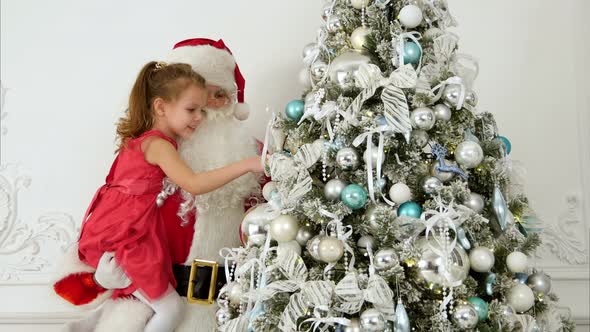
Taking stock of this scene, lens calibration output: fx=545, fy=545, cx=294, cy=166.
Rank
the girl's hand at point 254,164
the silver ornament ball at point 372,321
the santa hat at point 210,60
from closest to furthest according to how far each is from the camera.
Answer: the silver ornament ball at point 372,321, the girl's hand at point 254,164, the santa hat at point 210,60

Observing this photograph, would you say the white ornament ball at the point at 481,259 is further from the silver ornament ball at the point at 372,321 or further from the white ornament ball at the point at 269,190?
the white ornament ball at the point at 269,190

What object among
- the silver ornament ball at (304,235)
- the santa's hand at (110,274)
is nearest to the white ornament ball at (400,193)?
the silver ornament ball at (304,235)

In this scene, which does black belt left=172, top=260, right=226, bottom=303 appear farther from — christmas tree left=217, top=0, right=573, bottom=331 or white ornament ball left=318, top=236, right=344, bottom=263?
white ornament ball left=318, top=236, right=344, bottom=263

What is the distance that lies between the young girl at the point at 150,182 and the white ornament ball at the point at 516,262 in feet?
2.28

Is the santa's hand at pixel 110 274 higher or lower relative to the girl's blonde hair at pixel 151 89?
lower

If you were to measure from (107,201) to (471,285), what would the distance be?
3.51ft

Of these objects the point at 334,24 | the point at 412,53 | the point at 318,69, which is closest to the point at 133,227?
the point at 318,69

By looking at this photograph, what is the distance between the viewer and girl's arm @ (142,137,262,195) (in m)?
1.56

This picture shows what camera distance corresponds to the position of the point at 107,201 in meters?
1.66

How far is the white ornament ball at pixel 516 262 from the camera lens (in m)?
1.27

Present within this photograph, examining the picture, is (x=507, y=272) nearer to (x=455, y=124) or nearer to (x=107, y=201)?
(x=455, y=124)

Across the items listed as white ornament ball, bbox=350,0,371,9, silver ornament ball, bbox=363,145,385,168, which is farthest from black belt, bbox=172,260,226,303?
white ornament ball, bbox=350,0,371,9

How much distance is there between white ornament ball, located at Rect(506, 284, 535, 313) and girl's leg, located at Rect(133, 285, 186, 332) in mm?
905

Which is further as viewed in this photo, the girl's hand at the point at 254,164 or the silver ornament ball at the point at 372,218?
the girl's hand at the point at 254,164
